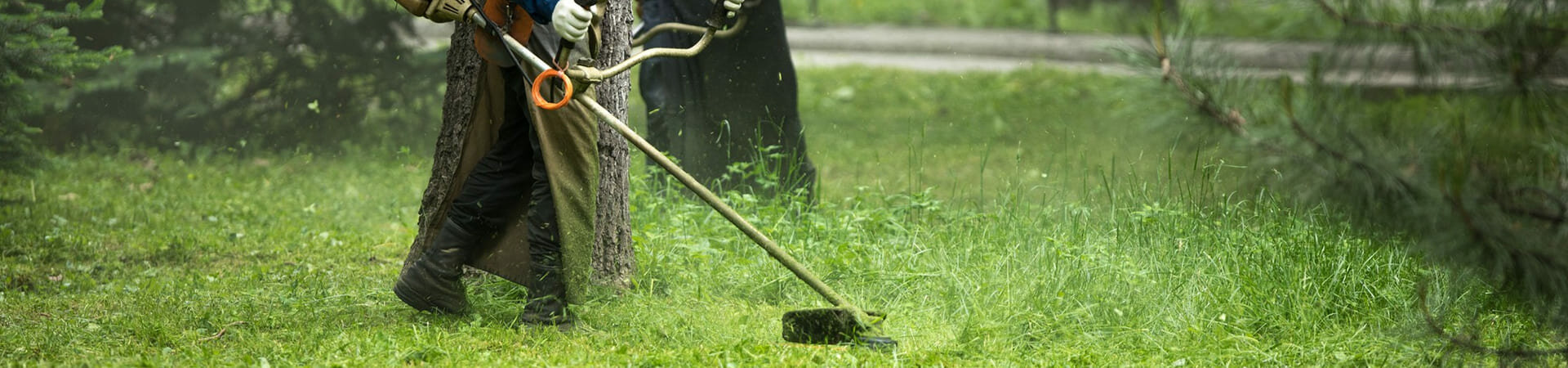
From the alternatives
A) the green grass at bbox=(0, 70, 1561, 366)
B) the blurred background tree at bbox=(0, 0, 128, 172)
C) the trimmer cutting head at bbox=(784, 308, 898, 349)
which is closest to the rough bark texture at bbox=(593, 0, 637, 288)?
the green grass at bbox=(0, 70, 1561, 366)

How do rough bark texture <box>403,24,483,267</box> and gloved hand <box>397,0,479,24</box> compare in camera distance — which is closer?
gloved hand <box>397,0,479,24</box>

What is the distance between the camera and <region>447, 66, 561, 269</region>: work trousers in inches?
167

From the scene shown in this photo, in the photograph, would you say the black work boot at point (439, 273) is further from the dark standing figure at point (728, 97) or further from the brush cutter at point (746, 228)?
the dark standing figure at point (728, 97)

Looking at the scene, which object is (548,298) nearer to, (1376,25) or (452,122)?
(452,122)

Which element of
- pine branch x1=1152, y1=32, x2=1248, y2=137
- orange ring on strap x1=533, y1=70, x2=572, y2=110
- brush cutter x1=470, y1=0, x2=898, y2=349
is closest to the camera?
pine branch x1=1152, y1=32, x2=1248, y2=137

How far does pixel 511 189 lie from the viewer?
4.33m

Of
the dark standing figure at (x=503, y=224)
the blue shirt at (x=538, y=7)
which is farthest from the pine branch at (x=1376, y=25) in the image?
the dark standing figure at (x=503, y=224)

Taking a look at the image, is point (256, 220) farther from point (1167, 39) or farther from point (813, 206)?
point (1167, 39)

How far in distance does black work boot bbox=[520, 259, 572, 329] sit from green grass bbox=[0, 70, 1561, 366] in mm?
82

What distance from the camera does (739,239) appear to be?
18.0 feet

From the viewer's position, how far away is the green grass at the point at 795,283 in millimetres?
4062

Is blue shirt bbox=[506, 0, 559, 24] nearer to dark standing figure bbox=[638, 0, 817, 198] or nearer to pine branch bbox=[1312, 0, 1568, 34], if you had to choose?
pine branch bbox=[1312, 0, 1568, 34]

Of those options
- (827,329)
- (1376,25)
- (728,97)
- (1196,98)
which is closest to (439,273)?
(827,329)

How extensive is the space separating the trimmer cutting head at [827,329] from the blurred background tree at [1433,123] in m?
1.69
